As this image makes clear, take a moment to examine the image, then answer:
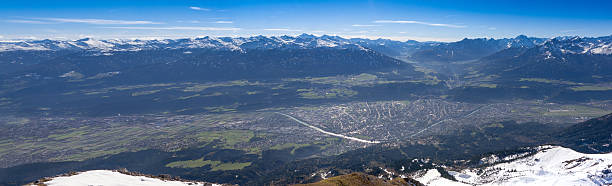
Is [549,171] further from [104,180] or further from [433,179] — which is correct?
[104,180]

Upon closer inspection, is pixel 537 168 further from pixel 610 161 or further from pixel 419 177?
pixel 419 177

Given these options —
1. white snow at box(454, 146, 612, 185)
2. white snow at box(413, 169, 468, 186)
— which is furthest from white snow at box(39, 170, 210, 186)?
white snow at box(454, 146, 612, 185)

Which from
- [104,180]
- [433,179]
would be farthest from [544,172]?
[104,180]

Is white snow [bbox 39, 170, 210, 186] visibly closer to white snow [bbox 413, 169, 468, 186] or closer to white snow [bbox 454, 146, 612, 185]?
white snow [bbox 413, 169, 468, 186]

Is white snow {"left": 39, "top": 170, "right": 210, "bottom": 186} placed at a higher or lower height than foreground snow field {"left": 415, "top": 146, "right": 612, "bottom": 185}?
higher

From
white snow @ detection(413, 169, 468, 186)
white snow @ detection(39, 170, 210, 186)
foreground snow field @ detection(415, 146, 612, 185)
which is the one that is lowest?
white snow @ detection(413, 169, 468, 186)

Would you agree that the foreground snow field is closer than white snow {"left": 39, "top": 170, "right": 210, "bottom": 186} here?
No

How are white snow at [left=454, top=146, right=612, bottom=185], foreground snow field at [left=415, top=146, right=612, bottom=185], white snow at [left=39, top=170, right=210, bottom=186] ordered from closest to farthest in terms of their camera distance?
white snow at [left=39, top=170, right=210, bottom=186]
white snow at [left=454, top=146, right=612, bottom=185]
foreground snow field at [left=415, top=146, right=612, bottom=185]

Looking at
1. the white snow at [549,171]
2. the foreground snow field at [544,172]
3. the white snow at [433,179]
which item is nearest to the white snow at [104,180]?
the white snow at [433,179]

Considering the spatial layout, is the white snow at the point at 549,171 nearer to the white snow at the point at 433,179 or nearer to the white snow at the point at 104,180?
the white snow at the point at 433,179
